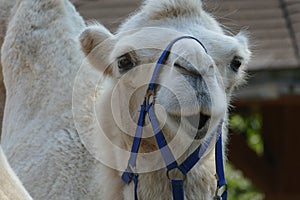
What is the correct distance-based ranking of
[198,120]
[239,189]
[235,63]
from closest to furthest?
1. [198,120]
2. [235,63]
3. [239,189]

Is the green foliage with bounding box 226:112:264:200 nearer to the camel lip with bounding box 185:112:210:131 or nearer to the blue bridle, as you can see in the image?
the blue bridle

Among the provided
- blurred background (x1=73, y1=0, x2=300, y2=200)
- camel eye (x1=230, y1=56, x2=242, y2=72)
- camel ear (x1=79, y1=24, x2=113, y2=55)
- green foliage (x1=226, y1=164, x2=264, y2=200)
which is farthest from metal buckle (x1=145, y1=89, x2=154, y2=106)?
green foliage (x1=226, y1=164, x2=264, y2=200)

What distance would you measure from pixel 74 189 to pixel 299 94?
112 inches

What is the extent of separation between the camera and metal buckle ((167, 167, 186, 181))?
405cm

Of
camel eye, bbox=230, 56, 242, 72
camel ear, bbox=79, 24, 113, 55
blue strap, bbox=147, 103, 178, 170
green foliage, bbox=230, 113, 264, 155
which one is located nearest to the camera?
blue strap, bbox=147, 103, 178, 170

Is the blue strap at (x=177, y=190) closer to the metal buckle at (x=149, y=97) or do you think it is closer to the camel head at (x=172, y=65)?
the camel head at (x=172, y=65)

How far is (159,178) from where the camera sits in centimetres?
409

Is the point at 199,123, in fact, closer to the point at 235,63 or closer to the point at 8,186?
the point at 235,63

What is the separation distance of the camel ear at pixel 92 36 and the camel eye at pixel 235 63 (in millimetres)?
A: 615

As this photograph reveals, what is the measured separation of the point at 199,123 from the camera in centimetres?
388

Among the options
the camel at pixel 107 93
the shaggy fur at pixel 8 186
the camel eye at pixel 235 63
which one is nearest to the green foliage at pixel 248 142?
the camel at pixel 107 93

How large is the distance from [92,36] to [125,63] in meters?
0.32

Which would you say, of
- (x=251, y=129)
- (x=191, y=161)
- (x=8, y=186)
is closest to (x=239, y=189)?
(x=251, y=129)

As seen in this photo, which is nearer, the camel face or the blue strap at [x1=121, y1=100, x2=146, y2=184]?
the camel face
